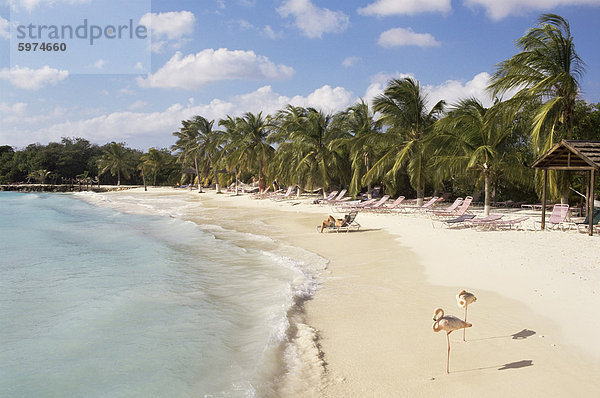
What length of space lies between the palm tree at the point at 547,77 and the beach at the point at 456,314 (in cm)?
418

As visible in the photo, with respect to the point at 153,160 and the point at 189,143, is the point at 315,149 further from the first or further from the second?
the point at 153,160

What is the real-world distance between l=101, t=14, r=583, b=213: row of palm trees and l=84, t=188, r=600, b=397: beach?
4498 mm

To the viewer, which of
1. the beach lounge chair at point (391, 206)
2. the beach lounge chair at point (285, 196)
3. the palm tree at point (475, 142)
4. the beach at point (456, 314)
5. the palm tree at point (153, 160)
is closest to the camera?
the beach at point (456, 314)

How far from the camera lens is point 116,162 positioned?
52.7m

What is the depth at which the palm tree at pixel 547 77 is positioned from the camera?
1164 centimetres

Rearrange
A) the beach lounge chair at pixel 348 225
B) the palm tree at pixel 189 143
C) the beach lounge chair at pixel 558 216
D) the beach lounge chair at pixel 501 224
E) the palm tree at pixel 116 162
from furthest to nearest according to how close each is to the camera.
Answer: the palm tree at pixel 116 162, the palm tree at pixel 189 143, the beach lounge chair at pixel 348 225, the beach lounge chair at pixel 501 224, the beach lounge chair at pixel 558 216

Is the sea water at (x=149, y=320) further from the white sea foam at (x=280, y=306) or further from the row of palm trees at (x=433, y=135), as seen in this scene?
the row of palm trees at (x=433, y=135)

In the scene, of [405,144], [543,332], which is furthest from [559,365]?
[405,144]

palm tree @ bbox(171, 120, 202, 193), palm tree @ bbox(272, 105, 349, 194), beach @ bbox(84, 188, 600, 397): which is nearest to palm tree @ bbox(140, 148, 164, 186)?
palm tree @ bbox(171, 120, 202, 193)

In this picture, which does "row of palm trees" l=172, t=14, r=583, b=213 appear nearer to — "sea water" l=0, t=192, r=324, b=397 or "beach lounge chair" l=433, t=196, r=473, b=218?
"beach lounge chair" l=433, t=196, r=473, b=218

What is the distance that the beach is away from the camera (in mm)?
3703

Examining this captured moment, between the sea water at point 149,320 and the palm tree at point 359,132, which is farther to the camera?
the palm tree at point 359,132

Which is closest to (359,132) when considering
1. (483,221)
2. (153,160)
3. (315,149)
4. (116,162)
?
(315,149)

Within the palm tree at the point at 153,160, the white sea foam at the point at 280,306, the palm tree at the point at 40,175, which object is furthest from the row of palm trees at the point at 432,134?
the palm tree at the point at 40,175
